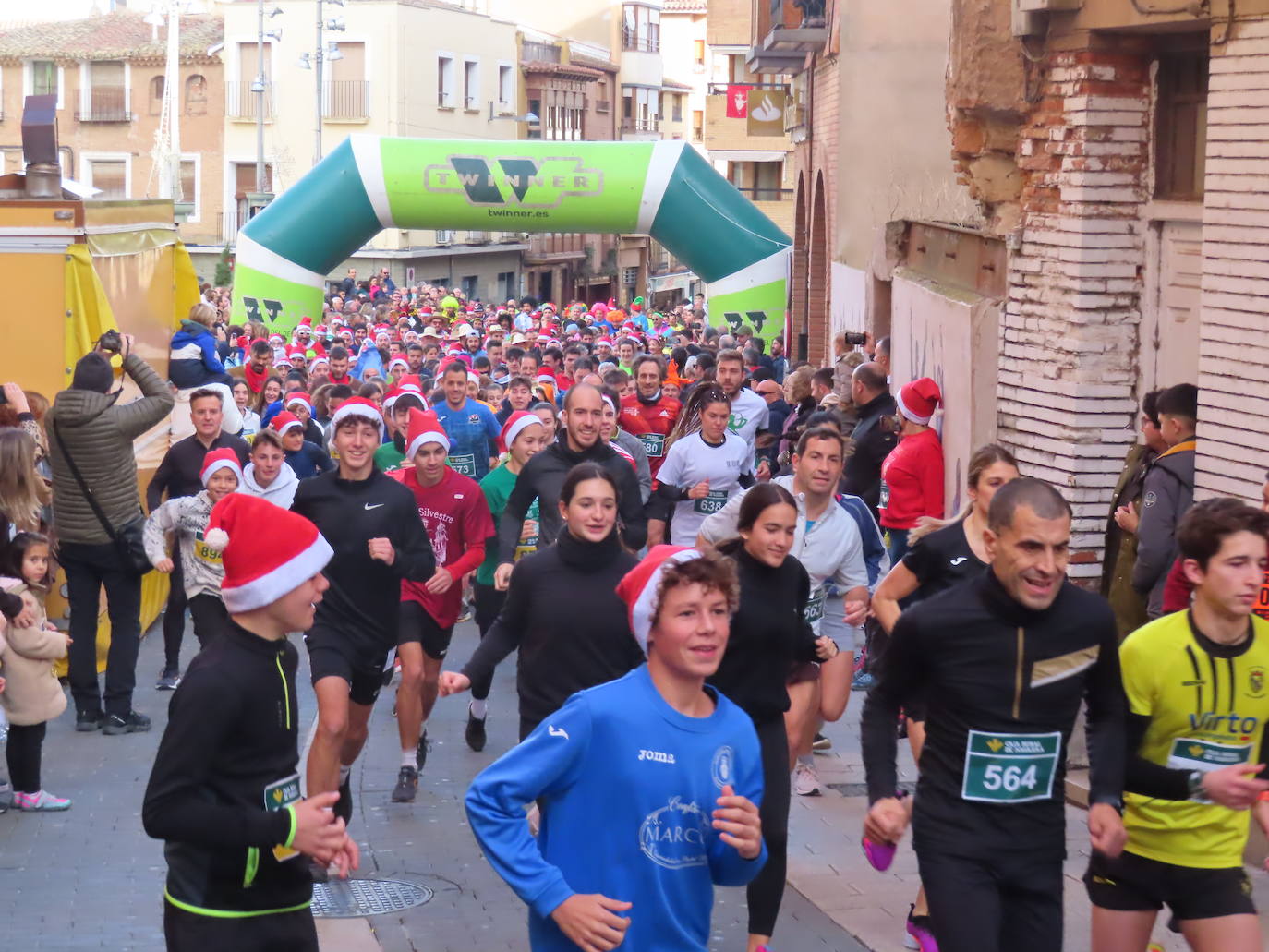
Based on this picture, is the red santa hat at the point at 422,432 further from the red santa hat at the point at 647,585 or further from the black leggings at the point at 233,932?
the black leggings at the point at 233,932

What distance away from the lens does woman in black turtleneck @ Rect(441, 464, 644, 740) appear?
6.25 m

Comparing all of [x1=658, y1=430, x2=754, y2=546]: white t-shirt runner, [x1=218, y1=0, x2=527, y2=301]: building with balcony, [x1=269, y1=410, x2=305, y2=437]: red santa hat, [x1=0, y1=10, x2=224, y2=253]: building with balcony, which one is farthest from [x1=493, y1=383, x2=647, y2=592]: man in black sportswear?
[x1=0, y1=10, x2=224, y2=253]: building with balcony

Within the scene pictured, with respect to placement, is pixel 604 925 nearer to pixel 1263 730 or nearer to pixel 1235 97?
pixel 1263 730

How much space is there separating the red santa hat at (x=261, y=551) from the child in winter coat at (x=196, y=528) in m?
4.86

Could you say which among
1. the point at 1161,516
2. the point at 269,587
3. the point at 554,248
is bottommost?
the point at 1161,516

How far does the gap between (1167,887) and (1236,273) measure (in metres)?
3.88

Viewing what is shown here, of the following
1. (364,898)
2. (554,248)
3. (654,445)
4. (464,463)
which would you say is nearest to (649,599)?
(364,898)

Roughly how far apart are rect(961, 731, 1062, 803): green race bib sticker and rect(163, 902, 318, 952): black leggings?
5.43ft

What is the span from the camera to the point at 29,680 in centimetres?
804

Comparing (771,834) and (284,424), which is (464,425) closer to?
(284,424)

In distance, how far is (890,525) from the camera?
34.1 feet

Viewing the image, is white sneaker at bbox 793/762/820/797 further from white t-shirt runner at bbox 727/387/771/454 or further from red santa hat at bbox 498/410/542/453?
white t-shirt runner at bbox 727/387/771/454

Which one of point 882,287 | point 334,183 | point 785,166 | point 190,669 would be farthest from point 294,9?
point 190,669

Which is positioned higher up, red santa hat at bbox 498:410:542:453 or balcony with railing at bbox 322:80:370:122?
balcony with railing at bbox 322:80:370:122
